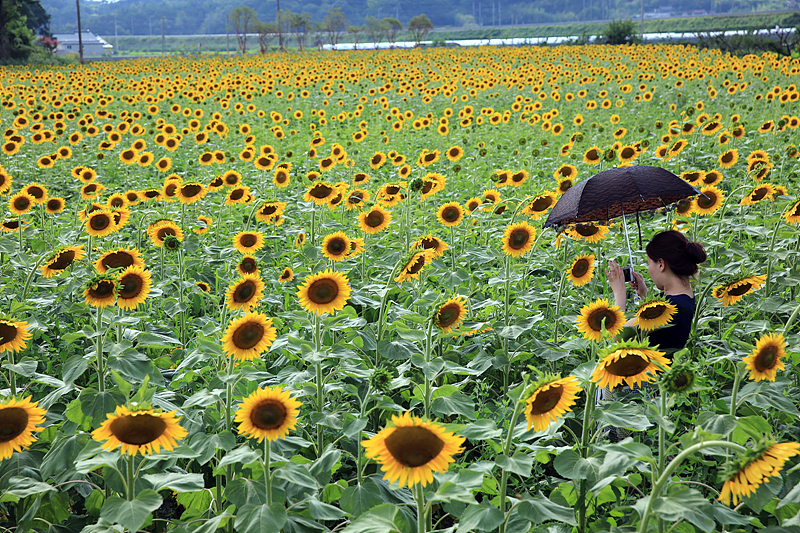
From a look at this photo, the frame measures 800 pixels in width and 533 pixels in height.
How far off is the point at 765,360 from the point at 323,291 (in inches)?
74.2

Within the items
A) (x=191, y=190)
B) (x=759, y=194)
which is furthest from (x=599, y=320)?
(x=191, y=190)

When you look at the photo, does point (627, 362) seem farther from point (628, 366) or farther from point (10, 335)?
point (10, 335)

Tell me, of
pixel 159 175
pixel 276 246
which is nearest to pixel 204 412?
pixel 276 246

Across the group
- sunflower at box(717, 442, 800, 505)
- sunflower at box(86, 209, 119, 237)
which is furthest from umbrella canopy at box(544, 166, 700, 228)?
sunflower at box(86, 209, 119, 237)

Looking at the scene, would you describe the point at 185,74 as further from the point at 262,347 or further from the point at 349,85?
the point at 262,347

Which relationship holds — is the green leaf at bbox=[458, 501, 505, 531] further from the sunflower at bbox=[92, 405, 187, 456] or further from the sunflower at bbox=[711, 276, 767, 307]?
the sunflower at bbox=[711, 276, 767, 307]

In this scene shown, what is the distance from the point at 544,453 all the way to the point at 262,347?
4.15 ft

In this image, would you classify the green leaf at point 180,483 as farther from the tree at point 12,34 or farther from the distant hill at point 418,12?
the distant hill at point 418,12

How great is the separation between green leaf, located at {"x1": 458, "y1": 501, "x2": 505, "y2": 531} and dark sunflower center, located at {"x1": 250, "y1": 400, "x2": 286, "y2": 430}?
696 millimetres

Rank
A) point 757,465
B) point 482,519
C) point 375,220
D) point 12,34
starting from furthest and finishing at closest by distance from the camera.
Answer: point 12,34, point 375,220, point 482,519, point 757,465

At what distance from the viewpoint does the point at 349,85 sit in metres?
20.7

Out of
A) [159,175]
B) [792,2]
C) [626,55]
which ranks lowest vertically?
[159,175]

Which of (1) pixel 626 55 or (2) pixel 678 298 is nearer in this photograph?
(2) pixel 678 298

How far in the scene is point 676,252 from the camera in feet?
10.3
